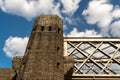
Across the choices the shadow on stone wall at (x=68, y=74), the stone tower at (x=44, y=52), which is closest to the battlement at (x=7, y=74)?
the stone tower at (x=44, y=52)

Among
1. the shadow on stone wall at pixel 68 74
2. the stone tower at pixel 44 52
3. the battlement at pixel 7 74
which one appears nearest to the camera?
the stone tower at pixel 44 52

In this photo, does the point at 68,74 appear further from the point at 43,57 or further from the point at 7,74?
the point at 7,74

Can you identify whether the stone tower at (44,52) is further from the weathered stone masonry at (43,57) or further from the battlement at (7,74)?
the battlement at (7,74)

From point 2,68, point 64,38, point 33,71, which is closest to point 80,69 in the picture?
point 64,38

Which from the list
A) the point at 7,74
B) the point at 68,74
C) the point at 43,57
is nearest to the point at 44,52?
the point at 43,57

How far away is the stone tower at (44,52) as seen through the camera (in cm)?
2106

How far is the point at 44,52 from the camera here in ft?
73.1

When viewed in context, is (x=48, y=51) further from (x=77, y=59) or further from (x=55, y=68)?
(x=77, y=59)

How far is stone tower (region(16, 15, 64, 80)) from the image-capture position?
21.1 metres

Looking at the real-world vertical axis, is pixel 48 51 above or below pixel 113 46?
below

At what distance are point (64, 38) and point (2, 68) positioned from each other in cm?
553

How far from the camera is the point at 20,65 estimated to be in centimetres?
2311

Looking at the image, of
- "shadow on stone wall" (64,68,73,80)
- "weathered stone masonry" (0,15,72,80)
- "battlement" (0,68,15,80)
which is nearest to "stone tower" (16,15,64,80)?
"weathered stone masonry" (0,15,72,80)

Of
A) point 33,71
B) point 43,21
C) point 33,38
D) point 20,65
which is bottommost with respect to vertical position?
point 33,71
